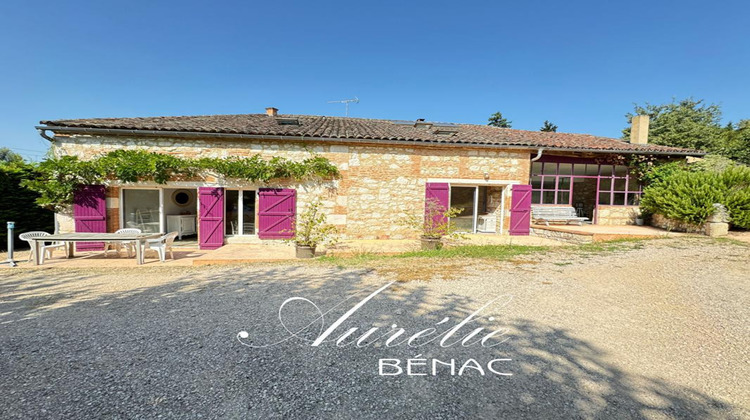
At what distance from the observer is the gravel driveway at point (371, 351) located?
83.3 inches

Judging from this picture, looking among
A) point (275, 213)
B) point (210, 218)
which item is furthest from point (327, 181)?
point (210, 218)

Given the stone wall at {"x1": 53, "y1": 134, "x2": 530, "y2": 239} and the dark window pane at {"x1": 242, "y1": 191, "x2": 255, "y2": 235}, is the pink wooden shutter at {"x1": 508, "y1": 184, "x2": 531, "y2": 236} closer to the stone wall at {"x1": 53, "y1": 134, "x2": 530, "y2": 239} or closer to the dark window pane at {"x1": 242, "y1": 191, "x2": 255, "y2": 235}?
the stone wall at {"x1": 53, "y1": 134, "x2": 530, "y2": 239}

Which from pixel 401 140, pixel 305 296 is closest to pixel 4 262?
pixel 305 296

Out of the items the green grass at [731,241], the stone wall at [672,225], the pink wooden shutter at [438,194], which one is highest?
the pink wooden shutter at [438,194]

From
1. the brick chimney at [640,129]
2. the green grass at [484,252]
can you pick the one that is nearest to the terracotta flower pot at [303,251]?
the green grass at [484,252]

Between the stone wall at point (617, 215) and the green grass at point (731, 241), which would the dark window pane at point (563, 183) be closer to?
the stone wall at point (617, 215)

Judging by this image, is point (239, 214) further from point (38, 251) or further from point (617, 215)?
point (617, 215)

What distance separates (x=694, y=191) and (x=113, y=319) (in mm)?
13435

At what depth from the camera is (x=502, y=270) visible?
5828mm

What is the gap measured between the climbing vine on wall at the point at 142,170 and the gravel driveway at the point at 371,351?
372 cm

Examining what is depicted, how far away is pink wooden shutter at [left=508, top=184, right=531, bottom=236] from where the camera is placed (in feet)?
33.3

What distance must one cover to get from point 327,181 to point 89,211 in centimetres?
595

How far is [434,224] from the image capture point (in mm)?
9531

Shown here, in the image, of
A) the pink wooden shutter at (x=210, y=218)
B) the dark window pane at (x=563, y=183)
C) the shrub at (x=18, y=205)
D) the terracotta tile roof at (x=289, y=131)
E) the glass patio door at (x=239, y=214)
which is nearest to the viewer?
the shrub at (x=18, y=205)
